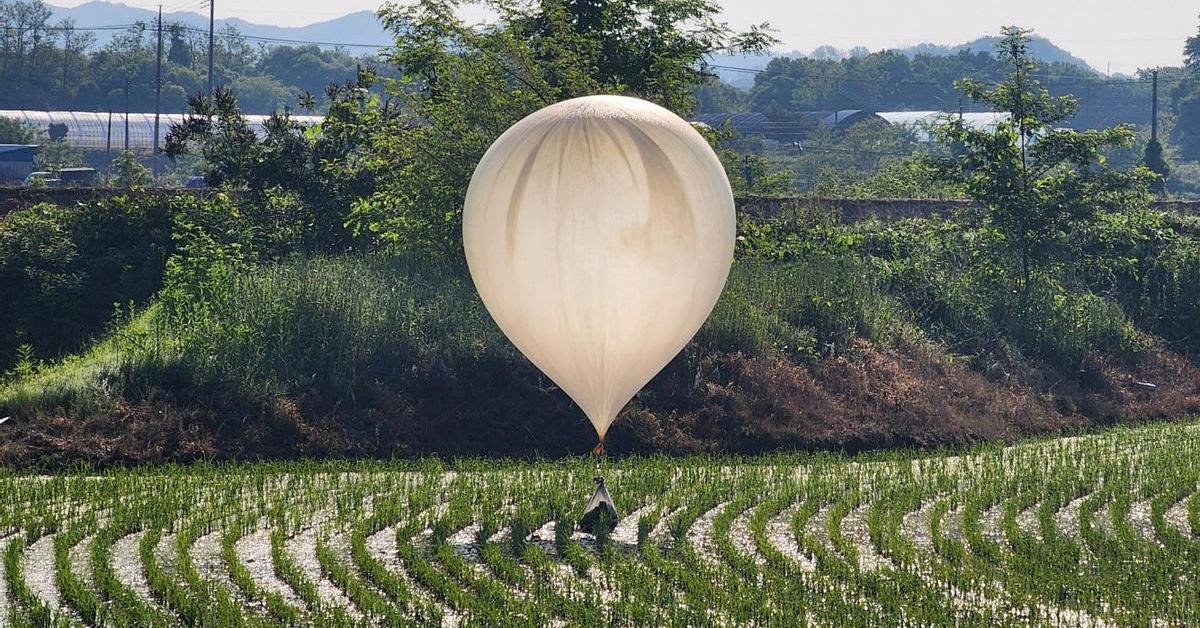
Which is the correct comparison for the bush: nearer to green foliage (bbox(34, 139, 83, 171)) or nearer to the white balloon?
the white balloon

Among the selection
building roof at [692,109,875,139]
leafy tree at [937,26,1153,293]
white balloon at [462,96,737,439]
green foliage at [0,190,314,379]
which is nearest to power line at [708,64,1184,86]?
building roof at [692,109,875,139]

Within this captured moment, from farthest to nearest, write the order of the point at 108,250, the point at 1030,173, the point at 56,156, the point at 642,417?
the point at 56,156
the point at 1030,173
the point at 108,250
the point at 642,417

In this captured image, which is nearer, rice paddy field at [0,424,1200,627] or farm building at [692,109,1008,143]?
rice paddy field at [0,424,1200,627]

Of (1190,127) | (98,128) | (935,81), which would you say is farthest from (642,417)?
(935,81)

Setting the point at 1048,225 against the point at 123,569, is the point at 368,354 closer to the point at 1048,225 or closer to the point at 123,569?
the point at 123,569

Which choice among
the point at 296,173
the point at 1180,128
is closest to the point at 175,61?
the point at 1180,128

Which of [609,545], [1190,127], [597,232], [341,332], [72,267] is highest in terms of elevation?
[1190,127]

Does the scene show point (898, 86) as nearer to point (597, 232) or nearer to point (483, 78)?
point (483, 78)
